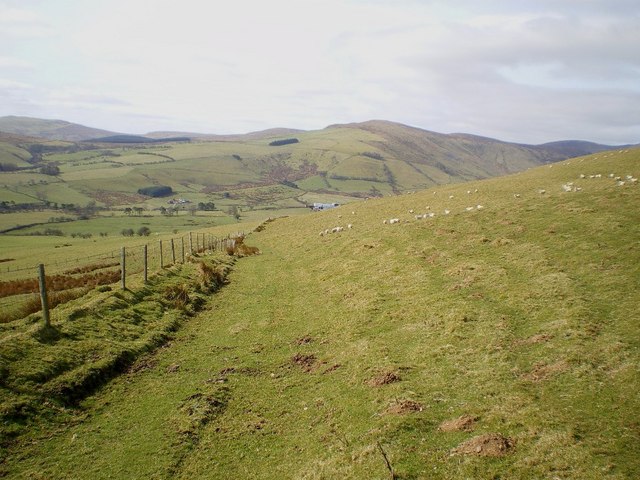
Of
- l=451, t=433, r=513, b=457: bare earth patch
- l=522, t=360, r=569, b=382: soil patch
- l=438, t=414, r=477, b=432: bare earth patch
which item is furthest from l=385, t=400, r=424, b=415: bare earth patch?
l=522, t=360, r=569, b=382: soil patch

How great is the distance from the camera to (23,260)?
60719 mm

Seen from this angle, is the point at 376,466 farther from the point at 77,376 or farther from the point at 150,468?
the point at 77,376

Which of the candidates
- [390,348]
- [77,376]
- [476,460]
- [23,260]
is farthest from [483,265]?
[23,260]

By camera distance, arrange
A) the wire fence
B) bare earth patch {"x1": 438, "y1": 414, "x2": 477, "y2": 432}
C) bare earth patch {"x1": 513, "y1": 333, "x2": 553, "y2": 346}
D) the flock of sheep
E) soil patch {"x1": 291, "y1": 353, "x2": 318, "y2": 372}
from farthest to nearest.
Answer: the flock of sheep, the wire fence, soil patch {"x1": 291, "y1": 353, "x2": 318, "y2": 372}, bare earth patch {"x1": 513, "y1": 333, "x2": 553, "y2": 346}, bare earth patch {"x1": 438, "y1": 414, "x2": 477, "y2": 432}

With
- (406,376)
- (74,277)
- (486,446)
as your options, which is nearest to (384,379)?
(406,376)

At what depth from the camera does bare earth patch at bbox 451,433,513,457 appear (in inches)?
335

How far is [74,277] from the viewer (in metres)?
39.6

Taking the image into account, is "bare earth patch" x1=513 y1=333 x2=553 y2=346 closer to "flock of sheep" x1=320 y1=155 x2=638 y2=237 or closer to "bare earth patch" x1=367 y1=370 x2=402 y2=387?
"bare earth patch" x1=367 y1=370 x2=402 y2=387

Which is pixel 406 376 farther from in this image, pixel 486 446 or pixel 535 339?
pixel 535 339

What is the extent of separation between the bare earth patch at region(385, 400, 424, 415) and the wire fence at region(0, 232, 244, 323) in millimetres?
13742

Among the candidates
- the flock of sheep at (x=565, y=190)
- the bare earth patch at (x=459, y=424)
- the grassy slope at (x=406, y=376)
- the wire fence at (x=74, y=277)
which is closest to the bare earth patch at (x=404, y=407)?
the grassy slope at (x=406, y=376)

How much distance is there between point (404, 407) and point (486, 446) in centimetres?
260

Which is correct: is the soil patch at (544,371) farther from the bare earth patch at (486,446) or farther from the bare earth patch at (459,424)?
the bare earth patch at (486,446)

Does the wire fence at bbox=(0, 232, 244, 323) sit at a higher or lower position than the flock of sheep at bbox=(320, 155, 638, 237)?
lower
